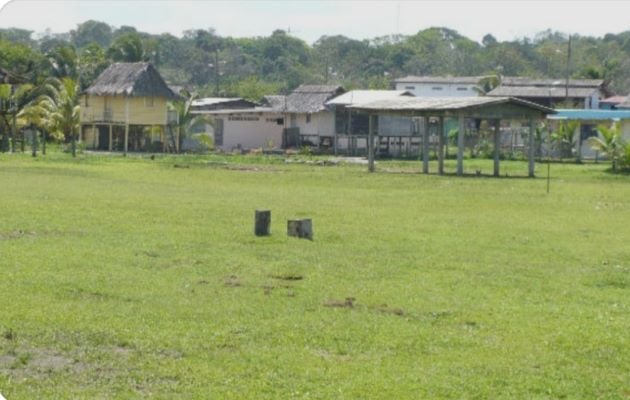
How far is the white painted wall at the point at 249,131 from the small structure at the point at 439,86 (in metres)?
23.6

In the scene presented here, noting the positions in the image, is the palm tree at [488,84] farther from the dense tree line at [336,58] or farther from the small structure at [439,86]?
the dense tree line at [336,58]

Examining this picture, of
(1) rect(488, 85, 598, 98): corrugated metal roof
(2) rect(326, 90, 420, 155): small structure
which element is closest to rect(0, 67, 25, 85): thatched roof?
(2) rect(326, 90, 420, 155): small structure

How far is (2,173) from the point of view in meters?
33.2

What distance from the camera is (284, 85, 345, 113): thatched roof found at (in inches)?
2574

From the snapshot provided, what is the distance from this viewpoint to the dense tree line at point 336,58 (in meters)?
95.4

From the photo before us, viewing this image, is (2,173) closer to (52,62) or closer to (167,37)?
(52,62)

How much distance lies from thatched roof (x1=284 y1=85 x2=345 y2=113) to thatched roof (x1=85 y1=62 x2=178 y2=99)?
7.45 meters

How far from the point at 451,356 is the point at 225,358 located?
179cm

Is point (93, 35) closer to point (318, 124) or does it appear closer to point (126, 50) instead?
point (126, 50)

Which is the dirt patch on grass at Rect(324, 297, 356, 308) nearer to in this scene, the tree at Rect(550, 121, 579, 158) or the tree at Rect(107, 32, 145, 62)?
the tree at Rect(550, 121, 579, 158)

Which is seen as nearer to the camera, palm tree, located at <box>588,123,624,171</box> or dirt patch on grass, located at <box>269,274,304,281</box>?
dirt patch on grass, located at <box>269,274,304,281</box>

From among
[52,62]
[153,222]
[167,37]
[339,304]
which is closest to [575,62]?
[167,37]

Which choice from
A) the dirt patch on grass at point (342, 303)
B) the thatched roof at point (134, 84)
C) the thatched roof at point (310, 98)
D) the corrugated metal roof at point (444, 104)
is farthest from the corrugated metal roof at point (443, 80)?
the dirt patch on grass at point (342, 303)

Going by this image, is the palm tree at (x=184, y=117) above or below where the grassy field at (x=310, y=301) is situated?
above
